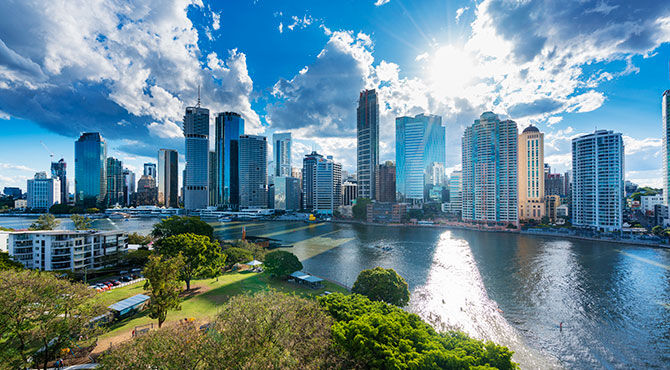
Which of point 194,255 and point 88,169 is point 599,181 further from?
point 88,169

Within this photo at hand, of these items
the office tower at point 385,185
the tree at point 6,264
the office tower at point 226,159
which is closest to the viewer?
the tree at point 6,264

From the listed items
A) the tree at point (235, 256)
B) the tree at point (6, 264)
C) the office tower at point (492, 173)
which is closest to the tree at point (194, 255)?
the tree at point (235, 256)

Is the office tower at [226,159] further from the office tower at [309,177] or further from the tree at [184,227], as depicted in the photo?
the tree at [184,227]

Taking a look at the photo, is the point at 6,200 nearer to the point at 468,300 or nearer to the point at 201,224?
the point at 201,224

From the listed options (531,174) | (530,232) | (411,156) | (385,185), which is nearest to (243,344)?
(530,232)

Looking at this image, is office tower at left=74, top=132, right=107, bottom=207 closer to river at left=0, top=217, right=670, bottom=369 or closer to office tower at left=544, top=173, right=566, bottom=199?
river at left=0, top=217, right=670, bottom=369

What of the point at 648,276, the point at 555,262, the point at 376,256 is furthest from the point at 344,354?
the point at 648,276

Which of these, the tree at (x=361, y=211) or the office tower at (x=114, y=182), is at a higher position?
the office tower at (x=114, y=182)
